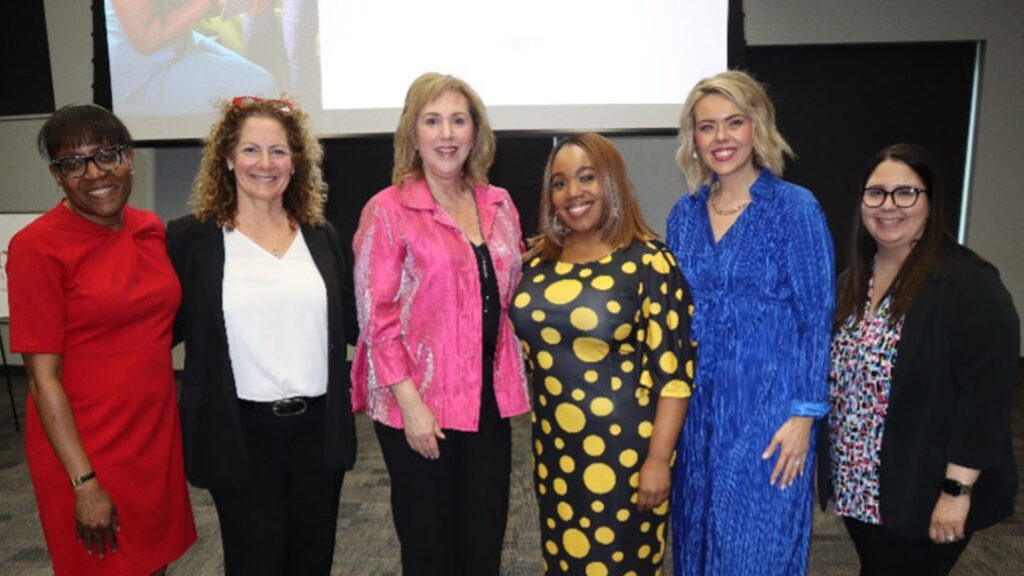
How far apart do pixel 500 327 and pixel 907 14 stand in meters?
4.95

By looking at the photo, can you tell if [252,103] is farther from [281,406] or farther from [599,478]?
[599,478]

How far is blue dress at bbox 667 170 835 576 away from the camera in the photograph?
1518mm

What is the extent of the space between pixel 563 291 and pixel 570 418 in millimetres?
318

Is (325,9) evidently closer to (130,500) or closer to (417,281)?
(417,281)

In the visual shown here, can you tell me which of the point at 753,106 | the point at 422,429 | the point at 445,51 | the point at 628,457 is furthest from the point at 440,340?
the point at 445,51

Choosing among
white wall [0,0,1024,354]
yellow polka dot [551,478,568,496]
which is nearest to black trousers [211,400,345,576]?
A: yellow polka dot [551,478,568,496]

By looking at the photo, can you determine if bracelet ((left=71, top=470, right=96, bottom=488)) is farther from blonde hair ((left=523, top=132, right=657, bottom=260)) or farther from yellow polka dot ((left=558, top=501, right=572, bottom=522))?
blonde hair ((left=523, top=132, right=657, bottom=260))

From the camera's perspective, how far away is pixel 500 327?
1.71 meters

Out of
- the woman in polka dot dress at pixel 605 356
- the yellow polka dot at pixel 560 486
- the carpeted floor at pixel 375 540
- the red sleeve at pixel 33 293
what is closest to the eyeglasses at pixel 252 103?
the red sleeve at pixel 33 293

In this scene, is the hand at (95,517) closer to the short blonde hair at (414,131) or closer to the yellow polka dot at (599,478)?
the short blonde hair at (414,131)

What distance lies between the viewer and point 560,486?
1.64 metres

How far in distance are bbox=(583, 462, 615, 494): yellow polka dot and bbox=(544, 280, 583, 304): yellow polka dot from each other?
419 mm

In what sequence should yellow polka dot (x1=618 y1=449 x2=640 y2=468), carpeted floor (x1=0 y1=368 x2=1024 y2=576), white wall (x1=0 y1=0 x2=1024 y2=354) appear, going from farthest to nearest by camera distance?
white wall (x1=0 y1=0 x2=1024 y2=354)
carpeted floor (x1=0 y1=368 x2=1024 y2=576)
yellow polka dot (x1=618 y1=449 x2=640 y2=468)

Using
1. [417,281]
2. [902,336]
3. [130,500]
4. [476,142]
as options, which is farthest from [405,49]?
[902,336]
